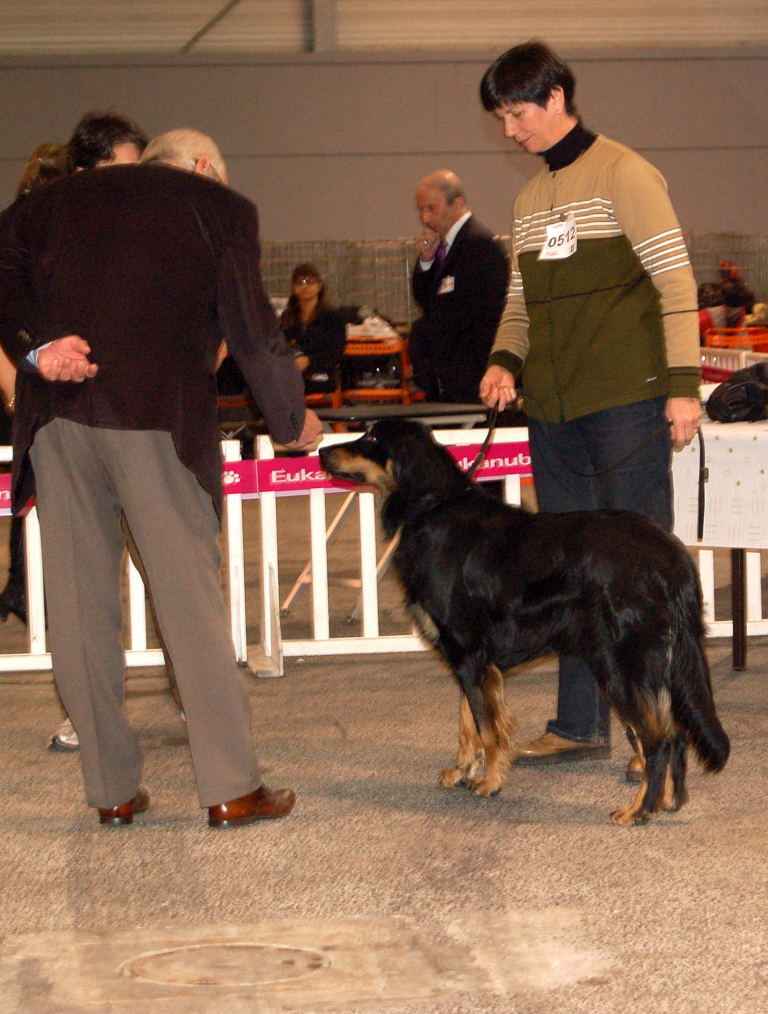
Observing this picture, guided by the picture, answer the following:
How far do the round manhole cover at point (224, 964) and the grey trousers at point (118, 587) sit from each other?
0.72m

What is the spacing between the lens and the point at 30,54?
15.4 metres

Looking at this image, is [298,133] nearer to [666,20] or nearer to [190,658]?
[666,20]

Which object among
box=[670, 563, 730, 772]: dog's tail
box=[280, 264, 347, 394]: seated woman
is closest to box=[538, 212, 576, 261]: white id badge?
box=[670, 563, 730, 772]: dog's tail

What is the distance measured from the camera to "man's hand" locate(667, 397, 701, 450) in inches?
134

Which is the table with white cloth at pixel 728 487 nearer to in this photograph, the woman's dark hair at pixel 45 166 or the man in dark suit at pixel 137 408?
the man in dark suit at pixel 137 408

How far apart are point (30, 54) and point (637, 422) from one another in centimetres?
1365

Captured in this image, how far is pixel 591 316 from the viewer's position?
354cm

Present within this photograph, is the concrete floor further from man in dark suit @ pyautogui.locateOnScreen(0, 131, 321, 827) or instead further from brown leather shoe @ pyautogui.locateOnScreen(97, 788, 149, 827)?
man in dark suit @ pyautogui.locateOnScreen(0, 131, 321, 827)

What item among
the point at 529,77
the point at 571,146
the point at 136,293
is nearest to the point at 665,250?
the point at 571,146

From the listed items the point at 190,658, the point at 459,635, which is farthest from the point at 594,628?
the point at 190,658

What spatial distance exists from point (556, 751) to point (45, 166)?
2315 millimetres

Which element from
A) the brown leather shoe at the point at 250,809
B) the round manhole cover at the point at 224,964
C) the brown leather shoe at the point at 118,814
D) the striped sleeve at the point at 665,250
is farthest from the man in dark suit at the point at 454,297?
the round manhole cover at the point at 224,964

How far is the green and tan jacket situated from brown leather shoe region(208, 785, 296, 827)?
128 cm

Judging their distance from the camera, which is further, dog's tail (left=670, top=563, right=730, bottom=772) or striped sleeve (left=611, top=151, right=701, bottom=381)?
striped sleeve (left=611, top=151, right=701, bottom=381)
